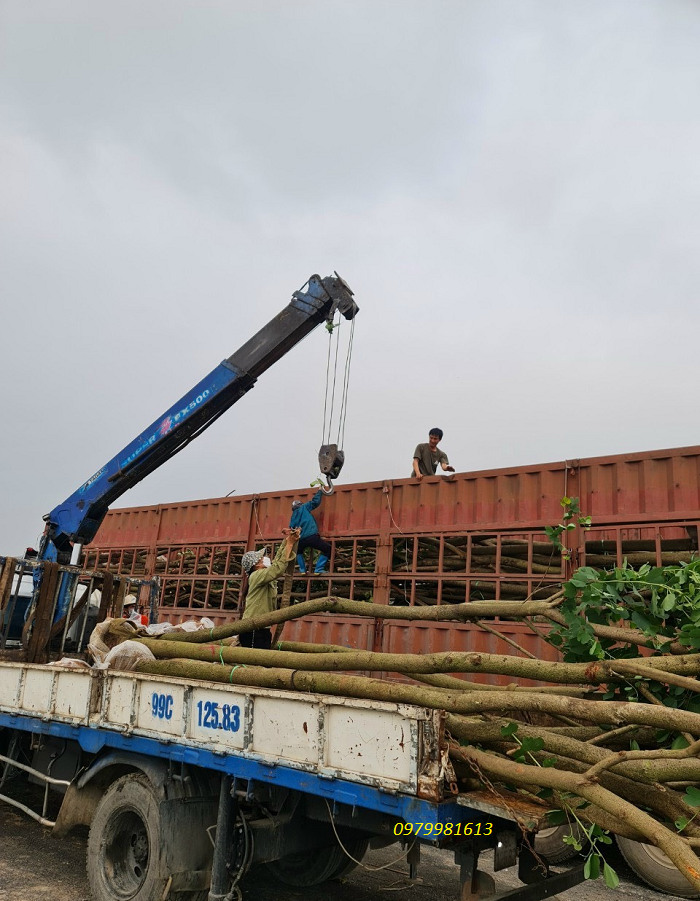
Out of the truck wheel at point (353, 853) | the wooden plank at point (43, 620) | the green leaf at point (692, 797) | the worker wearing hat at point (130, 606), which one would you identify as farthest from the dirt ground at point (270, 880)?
the green leaf at point (692, 797)

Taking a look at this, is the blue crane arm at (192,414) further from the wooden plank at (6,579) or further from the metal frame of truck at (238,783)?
the metal frame of truck at (238,783)

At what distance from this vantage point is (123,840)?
441 cm

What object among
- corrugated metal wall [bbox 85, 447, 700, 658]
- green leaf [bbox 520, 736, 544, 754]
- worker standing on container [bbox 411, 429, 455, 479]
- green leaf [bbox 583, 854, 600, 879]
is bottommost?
green leaf [bbox 583, 854, 600, 879]

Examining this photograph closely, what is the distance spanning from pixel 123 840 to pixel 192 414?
4.93 m

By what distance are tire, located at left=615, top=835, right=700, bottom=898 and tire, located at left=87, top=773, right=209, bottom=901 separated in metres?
3.34

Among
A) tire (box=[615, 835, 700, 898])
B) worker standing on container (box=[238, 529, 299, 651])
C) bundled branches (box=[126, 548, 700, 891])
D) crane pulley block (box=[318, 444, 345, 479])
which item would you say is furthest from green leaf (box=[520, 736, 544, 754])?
crane pulley block (box=[318, 444, 345, 479])

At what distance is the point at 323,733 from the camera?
3.37 m

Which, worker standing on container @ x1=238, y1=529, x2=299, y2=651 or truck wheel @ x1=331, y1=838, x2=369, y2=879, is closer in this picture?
truck wheel @ x1=331, y1=838, x2=369, y2=879

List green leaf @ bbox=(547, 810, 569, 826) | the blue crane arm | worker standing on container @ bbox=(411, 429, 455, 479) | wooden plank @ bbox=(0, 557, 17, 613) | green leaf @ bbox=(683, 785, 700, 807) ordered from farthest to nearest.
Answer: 1. worker standing on container @ bbox=(411, 429, 455, 479)
2. the blue crane arm
3. wooden plank @ bbox=(0, 557, 17, 613)
4. green leaf @ bbox=(547, 810, 569, 826)
5. green leaf @ bbox=(683, 785, 700, 807)

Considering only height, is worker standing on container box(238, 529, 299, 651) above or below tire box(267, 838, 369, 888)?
above

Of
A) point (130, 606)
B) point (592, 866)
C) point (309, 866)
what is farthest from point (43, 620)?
point (592, 866)

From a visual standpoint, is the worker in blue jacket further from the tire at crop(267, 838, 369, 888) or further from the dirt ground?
the tire at crop(267, 838, 369, 888)

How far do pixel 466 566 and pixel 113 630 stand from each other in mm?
3486

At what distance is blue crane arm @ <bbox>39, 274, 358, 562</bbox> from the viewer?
8211mm
